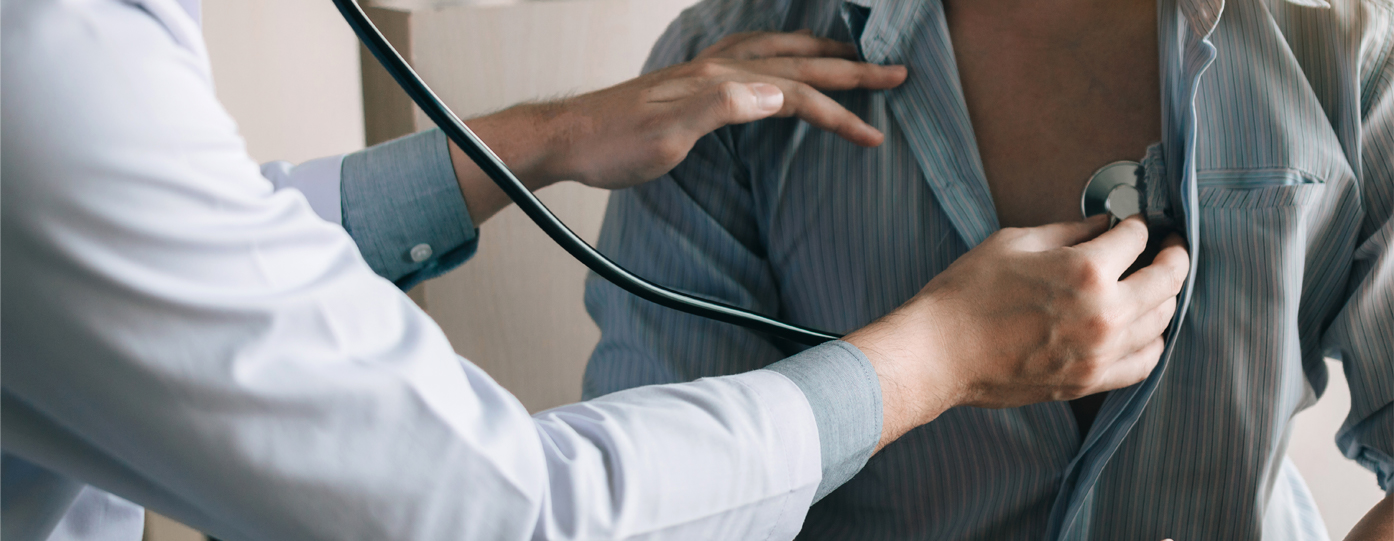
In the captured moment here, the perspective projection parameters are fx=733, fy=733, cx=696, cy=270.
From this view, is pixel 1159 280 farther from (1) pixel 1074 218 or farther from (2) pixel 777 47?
(2) pixel 777 47

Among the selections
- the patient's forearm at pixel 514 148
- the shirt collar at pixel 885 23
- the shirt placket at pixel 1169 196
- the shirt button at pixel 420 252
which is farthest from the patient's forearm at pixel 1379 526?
the shirt button at pixel 420 252

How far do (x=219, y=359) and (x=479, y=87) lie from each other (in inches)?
26.9

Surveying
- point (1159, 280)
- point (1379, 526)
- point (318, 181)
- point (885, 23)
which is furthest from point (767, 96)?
point (1379, 526)

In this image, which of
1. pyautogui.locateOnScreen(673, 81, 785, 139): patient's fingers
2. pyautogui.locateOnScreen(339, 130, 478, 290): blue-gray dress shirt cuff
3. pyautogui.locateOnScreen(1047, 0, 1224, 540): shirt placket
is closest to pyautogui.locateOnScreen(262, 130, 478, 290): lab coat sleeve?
pyautogui.locateOnScreen(339, 130, 478, 290): blue-gray dress shirt cuff

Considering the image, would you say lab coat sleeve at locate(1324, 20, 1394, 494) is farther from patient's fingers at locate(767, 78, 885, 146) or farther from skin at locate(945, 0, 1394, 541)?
patient's fingers at locate(767, 78, 885, 146)

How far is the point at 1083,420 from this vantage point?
0.78 meters

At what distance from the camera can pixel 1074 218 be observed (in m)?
0.78

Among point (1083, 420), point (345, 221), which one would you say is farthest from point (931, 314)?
point (345, 221)

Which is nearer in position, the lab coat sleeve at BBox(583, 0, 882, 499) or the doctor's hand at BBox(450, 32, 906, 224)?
the doctor's hand at BBox(450, 32, 906, 224)

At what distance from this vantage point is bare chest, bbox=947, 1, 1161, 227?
778mm

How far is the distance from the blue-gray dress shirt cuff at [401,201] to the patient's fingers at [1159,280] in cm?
67

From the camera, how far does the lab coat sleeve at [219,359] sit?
321 mm

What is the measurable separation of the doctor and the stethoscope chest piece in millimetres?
153

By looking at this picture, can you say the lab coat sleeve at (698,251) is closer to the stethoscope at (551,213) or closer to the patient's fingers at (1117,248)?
the stethoscope at (551,213)
